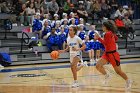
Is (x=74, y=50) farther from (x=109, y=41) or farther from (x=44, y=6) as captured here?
(x=44, y=6)

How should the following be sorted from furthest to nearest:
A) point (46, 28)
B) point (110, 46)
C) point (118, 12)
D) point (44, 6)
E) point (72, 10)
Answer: point (118, 12) < point (72, 10) < point (44, 6) < point (46, 28) < point (110, 46)

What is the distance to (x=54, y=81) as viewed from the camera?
12.2 meters

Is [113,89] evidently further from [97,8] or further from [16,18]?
[97,8]

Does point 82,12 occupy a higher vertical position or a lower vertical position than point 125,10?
lower

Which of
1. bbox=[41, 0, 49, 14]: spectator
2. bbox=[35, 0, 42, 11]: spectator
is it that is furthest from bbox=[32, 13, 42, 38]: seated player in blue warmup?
bbox=[41, 0, 49, 14]: spectator

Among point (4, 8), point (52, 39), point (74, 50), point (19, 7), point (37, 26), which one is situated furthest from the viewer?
point (19, 7)

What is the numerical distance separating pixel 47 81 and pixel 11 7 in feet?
31.1

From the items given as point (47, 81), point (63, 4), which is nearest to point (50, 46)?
point (63, 4)

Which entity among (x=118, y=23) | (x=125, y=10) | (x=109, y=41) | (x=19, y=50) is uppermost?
(x=125, y=10)

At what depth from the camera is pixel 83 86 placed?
1112 cm

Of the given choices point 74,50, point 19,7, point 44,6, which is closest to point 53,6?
point 44,6

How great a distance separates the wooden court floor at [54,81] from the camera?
1038 cm

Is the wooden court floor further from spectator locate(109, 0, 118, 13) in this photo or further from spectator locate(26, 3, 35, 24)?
spectator locate(109, 0, 118, 13)

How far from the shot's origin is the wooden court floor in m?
10.4
